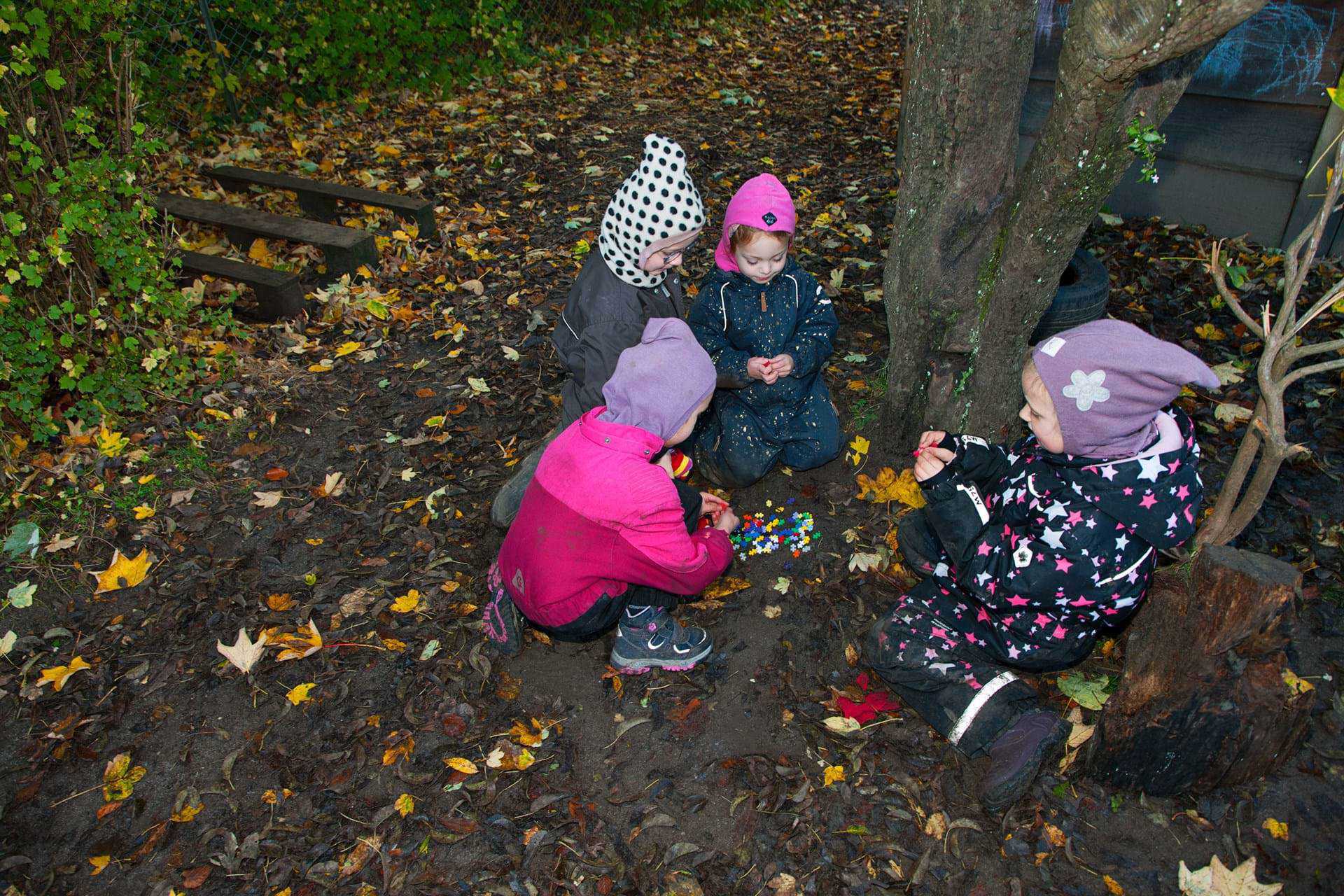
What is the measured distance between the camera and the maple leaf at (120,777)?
2977mm

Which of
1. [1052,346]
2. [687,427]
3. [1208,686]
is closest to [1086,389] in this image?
[1052,346]

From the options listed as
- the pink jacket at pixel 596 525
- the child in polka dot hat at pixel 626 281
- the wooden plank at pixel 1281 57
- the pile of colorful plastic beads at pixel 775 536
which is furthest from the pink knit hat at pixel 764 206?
the wooden plank at pixel 1281 57

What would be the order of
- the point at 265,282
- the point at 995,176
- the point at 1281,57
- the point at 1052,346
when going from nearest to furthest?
1. the point at 1052,346
2. the point at 995,176
3. the point at 1281,57
4. the point at 265,282

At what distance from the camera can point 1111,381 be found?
2398 mm

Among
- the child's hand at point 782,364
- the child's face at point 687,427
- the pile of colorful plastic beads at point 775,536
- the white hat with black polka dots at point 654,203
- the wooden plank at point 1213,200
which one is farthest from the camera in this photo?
the wooden plank at point 1213,200

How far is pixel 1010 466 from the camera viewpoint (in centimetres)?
300

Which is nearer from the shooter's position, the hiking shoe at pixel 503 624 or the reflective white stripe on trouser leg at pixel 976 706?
the reflective white stripe on trouser leg at pixel 976 706

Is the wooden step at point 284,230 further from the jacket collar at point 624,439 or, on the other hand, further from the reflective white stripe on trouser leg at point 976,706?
the reflective white stripe on trouser leg at point 976,706

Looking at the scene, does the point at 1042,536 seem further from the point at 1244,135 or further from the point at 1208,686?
the point at 1244,135

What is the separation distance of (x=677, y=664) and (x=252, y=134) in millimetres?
7205

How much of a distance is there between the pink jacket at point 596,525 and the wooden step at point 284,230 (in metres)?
3.50

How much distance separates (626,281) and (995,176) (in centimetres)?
157

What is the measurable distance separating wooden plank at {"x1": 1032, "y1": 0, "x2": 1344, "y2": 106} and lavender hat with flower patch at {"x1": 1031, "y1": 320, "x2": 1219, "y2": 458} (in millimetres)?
3806

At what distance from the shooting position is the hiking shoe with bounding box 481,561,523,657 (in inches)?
130
